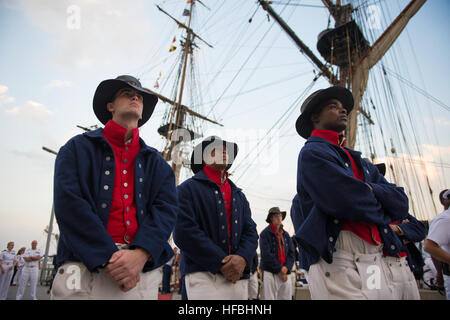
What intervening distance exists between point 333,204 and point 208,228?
1369mm

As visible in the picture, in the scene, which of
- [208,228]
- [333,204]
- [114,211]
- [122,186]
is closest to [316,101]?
[333,204]

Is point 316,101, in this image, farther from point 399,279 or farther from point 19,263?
point 19,263

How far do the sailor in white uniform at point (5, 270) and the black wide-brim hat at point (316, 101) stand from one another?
33.3 feet

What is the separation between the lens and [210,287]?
2594 mm

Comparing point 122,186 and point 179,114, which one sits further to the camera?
point 179,114

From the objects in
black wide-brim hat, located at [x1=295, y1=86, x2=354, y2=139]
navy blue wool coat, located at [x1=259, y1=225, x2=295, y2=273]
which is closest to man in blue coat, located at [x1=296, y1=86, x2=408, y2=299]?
black wide-brim hat, located at [x1=295, y1=86, x2=354, y2=139]

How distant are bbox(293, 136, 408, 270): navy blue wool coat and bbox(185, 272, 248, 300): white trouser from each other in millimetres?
809

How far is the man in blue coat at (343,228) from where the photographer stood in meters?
1.84

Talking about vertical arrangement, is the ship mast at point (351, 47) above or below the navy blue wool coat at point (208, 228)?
above

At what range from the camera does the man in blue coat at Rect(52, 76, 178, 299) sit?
5.45 feet

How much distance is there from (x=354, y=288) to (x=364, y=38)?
16.6 meters

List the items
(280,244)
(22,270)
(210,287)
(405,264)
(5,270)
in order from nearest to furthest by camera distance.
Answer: (405,264) → (210,287) → (280,244) → (5,270) → (22,270)

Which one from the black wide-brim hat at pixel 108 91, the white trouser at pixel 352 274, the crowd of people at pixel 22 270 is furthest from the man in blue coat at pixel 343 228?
the crowd of people at pixel 22 270

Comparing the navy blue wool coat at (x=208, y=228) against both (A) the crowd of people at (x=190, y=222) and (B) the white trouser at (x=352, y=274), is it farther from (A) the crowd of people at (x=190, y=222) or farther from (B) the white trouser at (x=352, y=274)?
(B) the white trouser at (x=352, y=274)
